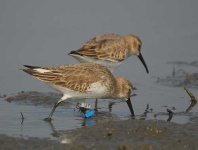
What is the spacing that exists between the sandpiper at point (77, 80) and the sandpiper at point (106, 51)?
4.89 ft

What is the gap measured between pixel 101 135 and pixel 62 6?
30.0 feet

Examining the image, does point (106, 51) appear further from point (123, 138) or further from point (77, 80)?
point (123, 138)

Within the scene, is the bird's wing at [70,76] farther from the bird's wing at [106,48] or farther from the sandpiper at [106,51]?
the bird's wing at [106,48]

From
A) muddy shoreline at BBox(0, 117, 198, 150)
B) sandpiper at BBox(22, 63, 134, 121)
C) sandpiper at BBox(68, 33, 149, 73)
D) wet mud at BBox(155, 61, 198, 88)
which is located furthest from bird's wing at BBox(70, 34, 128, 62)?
muddy shoreline at BBox(0, 117, 198, 150)

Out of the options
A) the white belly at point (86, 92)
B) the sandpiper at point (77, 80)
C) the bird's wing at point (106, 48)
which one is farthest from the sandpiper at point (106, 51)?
the white belly at point (86, 92)

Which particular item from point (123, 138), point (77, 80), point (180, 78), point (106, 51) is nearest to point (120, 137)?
point (123, 138)

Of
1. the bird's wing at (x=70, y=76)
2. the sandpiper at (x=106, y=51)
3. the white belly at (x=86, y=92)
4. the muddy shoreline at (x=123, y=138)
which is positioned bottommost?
the muddy shoreline at (x=123, y=138)

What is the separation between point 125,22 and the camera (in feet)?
54.1

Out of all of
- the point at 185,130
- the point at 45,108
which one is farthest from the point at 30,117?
the point at 185,130

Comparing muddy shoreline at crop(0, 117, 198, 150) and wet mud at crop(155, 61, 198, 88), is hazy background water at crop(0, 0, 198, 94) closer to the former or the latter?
wet mud at crop(155, 61, 198, 88)

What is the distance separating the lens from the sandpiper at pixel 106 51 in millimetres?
12383

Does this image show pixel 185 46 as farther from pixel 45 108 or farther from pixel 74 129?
pixel 74 129

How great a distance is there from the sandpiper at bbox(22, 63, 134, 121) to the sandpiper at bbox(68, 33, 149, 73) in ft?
4.89

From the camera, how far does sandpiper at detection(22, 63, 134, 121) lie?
408 inches
